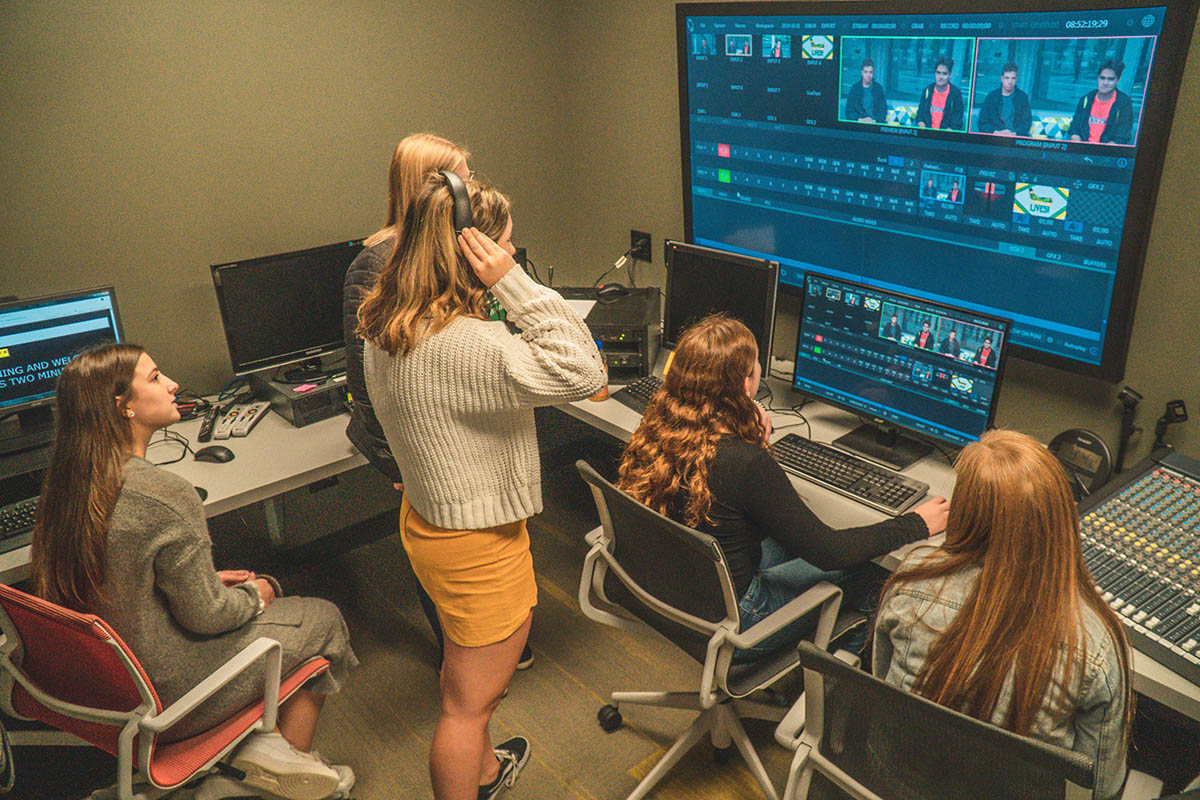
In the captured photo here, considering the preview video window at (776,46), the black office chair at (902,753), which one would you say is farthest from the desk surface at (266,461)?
the preview video window at (776,46)

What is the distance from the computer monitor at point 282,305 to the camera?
2.66 meters

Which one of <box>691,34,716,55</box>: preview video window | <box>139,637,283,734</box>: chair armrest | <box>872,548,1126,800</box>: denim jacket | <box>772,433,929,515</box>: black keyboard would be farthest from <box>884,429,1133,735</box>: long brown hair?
<box>691,34,716,55</box>: preview video window

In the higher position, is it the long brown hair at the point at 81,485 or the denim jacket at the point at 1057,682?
the long brown hair at the point at 81,485

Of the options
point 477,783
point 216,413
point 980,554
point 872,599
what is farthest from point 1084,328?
point 216,413

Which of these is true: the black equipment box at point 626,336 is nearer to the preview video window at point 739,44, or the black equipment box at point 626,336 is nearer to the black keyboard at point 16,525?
the preview video window at point 739,44

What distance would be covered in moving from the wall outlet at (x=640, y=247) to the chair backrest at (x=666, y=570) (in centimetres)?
167

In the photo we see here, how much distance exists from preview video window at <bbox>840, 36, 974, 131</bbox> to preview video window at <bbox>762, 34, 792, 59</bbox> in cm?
20

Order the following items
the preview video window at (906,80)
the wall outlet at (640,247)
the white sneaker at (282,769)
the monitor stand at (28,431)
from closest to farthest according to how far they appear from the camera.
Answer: the white sneaker at (282,769) < the preview video window at (906,80) < the monitor stand at (28,431) < the wall outlet at (640,247)

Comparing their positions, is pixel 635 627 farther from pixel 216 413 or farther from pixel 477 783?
pixel 216 413

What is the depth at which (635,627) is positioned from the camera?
2.07m

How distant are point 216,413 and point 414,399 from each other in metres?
1.47

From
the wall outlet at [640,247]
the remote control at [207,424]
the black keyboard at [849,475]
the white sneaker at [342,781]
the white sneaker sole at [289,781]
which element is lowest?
the white sneaker at [342,781]

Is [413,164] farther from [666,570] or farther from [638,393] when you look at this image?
[666,570]

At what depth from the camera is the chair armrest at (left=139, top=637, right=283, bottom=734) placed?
1.67 meters
